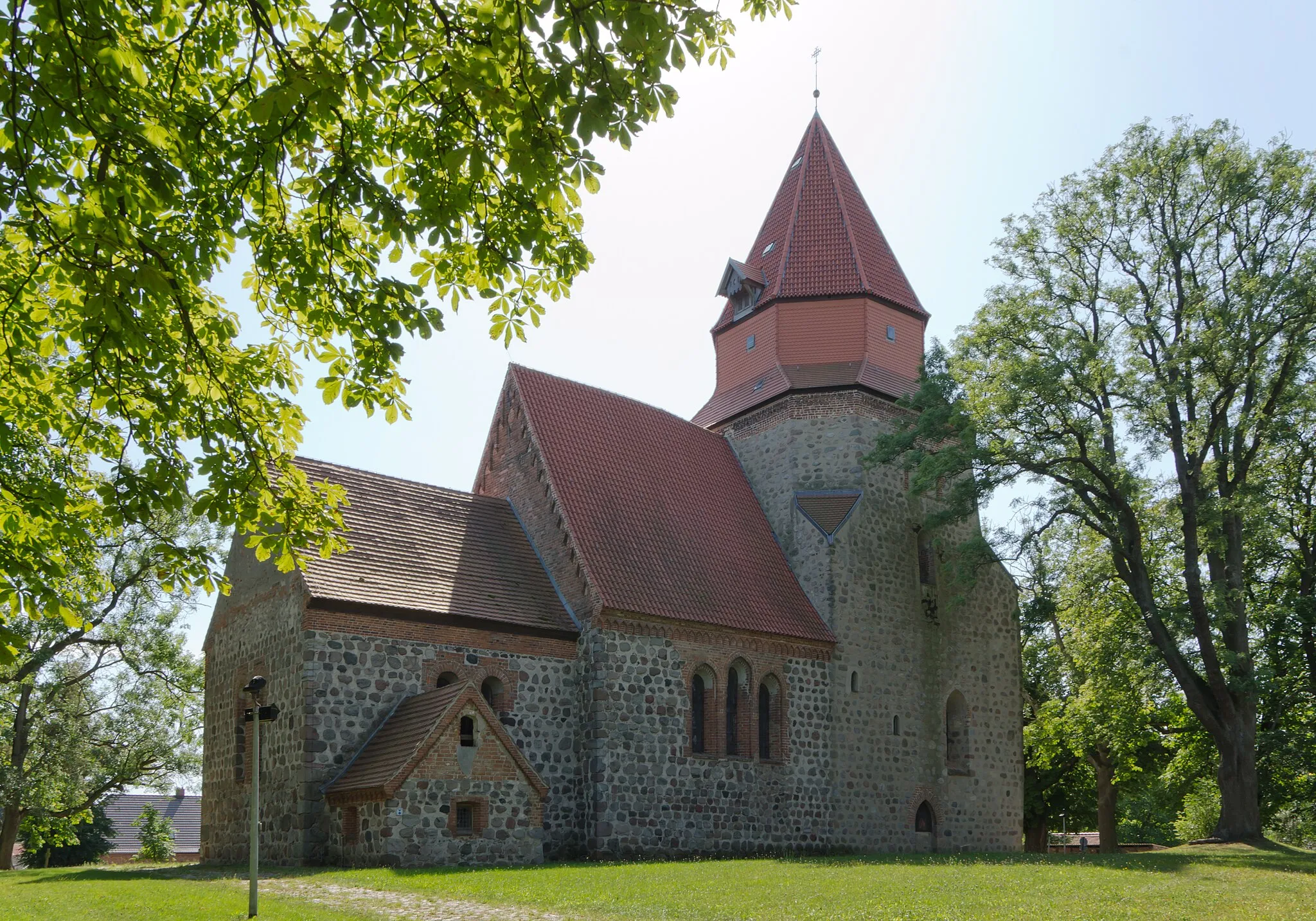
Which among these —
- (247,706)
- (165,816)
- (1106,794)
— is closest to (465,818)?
(247,706)

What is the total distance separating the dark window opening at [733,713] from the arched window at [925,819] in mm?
5095

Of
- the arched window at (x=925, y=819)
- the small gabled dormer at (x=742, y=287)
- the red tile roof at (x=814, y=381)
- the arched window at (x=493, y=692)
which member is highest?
the small gabled dormer at (x=742, y=287)

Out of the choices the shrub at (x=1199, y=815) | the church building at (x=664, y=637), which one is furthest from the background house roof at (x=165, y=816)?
the shrub at (x=1199, y=815)

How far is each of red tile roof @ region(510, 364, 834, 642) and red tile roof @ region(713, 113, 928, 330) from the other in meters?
4.59

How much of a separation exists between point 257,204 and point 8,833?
25597 millimetres

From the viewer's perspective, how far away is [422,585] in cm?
1816

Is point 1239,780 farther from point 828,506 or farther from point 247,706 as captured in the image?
point 247,706

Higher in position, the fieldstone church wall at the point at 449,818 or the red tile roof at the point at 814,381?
the red tile roof at the point at 814,381

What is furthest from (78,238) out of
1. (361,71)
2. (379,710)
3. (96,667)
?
(96,667)

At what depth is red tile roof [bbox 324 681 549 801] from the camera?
15219 mm

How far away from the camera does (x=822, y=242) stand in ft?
86.6

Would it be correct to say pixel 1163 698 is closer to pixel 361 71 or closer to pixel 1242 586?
pixel 1242 586

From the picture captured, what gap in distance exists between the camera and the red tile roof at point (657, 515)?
20016 millimetres

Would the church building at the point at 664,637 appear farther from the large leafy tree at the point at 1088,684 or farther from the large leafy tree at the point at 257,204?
the large leafy tree at the point at 257,204
